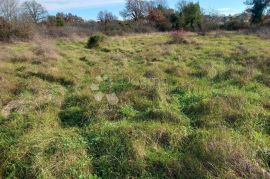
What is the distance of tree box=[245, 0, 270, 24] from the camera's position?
1191 inches

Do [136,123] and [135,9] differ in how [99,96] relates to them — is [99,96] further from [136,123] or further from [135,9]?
[135,9]

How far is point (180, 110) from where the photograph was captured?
6.07 metres

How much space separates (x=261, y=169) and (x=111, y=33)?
21.7 meters

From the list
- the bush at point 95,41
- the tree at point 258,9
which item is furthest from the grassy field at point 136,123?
the tree at point 258,9

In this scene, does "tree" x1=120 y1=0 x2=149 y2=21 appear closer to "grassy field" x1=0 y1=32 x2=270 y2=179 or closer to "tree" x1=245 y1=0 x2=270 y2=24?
"tree" x1=245 y1=0 x2=270 y2=24

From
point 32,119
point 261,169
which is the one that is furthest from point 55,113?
point 261,169

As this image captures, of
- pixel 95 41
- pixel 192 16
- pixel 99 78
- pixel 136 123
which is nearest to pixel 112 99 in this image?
pixel 136 123

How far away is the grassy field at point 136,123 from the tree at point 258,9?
23031 millimetres

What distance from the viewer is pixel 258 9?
3062cm

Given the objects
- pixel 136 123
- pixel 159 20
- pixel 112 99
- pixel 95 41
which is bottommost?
pixel 136 123

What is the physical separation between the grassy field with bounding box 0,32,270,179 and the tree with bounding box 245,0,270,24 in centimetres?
2303

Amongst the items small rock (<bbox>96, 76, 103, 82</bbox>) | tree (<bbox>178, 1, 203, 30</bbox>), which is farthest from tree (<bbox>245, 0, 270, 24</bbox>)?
small rock (<bbox>96, 76, 103, 82</bbox>)

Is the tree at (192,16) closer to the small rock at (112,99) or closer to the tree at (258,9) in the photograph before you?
the tree at (258,9)

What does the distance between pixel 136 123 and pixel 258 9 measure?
95.2 ft
